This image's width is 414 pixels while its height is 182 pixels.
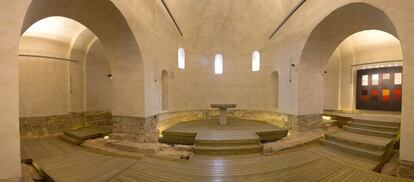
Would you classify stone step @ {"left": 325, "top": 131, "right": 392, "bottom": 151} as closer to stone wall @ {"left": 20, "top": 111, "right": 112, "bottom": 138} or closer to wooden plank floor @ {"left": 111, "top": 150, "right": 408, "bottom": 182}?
wooden plank floor @ {"left": 111, "top": 150, "right": 408, "bottom": 182}

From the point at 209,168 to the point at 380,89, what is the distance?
42.3 ft

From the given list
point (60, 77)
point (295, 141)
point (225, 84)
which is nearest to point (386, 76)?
point (295, 141)

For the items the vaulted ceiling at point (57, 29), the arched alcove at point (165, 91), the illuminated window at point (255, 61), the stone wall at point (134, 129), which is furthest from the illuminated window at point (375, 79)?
the vaulted ceiling at point (57, 29)

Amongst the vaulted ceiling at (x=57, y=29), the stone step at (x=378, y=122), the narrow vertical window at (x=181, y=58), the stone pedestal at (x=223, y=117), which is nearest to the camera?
the stone step at (x=378, y=122)

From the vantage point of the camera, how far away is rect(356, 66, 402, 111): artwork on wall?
10.3m

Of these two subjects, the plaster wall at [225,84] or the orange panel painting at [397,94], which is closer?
the orange panel painting at [397,94]

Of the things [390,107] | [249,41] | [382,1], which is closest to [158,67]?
[249,41]

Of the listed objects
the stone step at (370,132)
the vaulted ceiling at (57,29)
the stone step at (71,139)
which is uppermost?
the vaulted ceiling at (57,29)

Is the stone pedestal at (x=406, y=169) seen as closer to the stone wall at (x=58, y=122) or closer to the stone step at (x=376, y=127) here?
the stone step at (x=376, y=127)

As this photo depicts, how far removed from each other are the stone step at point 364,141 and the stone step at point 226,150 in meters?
3.09

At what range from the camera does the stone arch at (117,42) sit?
5605 millimetres

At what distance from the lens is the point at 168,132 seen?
8.20 metres

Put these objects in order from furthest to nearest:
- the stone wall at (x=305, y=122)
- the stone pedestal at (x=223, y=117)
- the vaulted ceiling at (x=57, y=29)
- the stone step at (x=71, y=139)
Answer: the stone pedestal at (x=223, y=117) < the vaulted ceiling at (x=57, y=29) < the stone wall at (x=305, y=122) < the stone step at (x=71, y=139)

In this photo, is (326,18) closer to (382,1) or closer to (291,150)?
(382,1)
